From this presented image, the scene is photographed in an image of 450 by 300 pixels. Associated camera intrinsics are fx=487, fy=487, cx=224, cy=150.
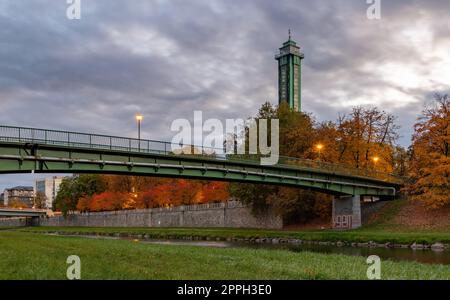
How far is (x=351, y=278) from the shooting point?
14797 mm

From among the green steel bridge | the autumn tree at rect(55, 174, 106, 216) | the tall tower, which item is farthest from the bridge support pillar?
the tall tower

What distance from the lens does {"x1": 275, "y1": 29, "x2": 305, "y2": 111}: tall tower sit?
160500mm

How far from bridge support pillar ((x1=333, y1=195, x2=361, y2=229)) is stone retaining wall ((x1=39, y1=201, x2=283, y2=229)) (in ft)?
29.2

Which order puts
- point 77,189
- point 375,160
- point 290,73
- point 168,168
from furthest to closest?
point 290,73, point 77,189, point 375,160, point 168,168

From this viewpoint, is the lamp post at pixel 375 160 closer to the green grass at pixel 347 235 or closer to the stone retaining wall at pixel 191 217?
the green grass at pixel 347 235

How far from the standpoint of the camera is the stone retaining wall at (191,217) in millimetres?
71188

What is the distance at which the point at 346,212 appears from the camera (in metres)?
58.2

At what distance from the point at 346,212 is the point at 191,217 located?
117 ft

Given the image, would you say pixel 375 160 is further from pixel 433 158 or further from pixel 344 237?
pixel 344 237

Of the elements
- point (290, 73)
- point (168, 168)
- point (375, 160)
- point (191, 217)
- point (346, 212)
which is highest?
point (290, 73)

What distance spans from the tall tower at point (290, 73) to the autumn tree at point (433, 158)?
4170 inches

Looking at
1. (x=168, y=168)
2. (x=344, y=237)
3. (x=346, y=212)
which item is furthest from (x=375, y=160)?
(x=168, y=168)
